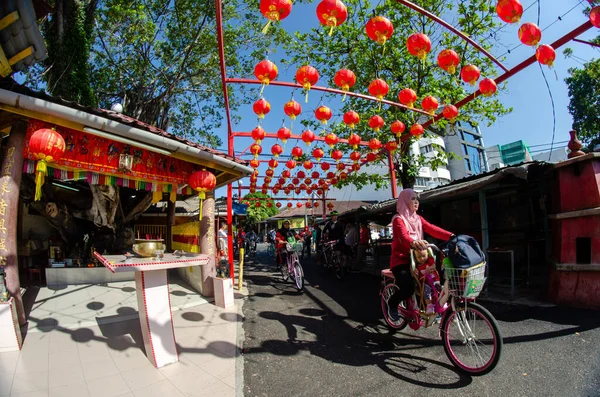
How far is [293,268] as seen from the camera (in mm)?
8273

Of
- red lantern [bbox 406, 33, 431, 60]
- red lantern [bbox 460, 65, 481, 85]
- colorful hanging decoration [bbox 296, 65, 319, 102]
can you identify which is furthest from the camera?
colorful hanging decoration [bbox 296, 65, 319, 102]

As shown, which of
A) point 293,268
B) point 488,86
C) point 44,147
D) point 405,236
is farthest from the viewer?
point 293,268

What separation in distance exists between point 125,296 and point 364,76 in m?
11.8

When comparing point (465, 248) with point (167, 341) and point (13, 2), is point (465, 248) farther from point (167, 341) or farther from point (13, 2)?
point (13, 2)

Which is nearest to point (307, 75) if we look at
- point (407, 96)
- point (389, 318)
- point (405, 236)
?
point (407, 96)

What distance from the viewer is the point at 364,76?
13.0 meters

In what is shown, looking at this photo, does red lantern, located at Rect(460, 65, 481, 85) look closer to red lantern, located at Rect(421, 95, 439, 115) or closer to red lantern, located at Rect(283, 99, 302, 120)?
red lantern, located at Rect(421, 95, 439, 115)

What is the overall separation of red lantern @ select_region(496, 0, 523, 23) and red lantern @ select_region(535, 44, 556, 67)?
3.92 feet

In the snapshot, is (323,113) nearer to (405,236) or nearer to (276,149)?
(276,149)

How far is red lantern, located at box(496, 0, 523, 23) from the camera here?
395 centimetres

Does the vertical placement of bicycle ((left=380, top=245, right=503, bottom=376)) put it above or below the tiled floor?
above

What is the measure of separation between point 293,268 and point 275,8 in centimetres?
620

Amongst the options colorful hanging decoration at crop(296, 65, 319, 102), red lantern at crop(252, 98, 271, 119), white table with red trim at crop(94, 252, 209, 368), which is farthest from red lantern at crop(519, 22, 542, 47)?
white table with red trim at crop(94, 252, 209, 368)

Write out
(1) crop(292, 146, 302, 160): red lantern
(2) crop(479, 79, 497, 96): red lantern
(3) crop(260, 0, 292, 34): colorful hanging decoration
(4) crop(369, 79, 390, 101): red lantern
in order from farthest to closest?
(1) crop(292, 146, 302, 160): red lantern
(2) crop(479, 79, 497, 96): red lantern
(4) crop(369, 79, 390, 101): red lantern
(3) crop(260, 0, 292, 34): colorful hanging decoration
